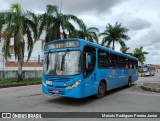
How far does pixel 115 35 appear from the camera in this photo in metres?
39.9

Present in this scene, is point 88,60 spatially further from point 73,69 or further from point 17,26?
point 17,26

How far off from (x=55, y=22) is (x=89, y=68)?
15450mm

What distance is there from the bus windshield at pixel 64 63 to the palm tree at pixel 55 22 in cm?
1410

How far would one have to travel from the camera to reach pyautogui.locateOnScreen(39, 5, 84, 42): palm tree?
23.5 m

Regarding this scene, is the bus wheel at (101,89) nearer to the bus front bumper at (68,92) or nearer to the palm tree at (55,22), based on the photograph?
the bus front bumper at (68,92)

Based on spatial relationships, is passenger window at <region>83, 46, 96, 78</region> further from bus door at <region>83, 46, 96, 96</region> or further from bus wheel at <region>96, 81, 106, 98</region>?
bus wheel at <region>96, 81, 106, 98</region>

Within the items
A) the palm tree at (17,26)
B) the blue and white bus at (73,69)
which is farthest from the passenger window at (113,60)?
the palm tree at (17,26)

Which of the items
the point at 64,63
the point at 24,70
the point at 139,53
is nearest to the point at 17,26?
the point at 24,70

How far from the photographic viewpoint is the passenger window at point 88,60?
9414 millimetres

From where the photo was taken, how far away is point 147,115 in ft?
25.3

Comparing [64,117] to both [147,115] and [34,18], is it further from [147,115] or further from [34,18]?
[34,18]

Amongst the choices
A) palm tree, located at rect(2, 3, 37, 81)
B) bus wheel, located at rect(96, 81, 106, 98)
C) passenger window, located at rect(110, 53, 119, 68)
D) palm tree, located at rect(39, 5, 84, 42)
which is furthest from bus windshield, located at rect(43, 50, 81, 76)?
palm tree, located at rect(39, 5, 84, 42)

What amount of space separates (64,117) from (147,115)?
3.08 metres

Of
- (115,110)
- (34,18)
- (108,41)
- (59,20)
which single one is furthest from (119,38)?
(115,110)
